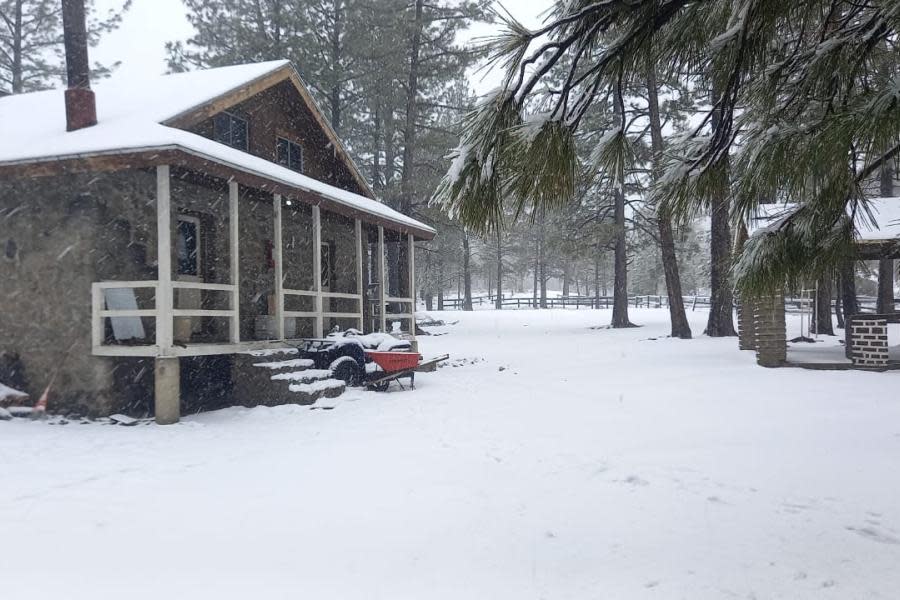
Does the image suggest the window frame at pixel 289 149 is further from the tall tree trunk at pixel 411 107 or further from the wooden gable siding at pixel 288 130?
the tall tree trunk at pixel 411 107

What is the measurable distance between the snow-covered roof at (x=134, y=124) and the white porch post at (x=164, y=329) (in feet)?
2.08

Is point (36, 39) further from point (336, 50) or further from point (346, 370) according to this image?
point (346, 370)

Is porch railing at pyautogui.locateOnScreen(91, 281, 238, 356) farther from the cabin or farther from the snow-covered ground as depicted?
the snow-covered ground

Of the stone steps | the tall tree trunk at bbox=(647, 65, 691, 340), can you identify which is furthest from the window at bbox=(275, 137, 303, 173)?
the tall tree trunk at bbox=(647, 65, 691, 340)

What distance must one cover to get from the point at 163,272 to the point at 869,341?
37.5 ft

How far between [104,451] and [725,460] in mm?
6272

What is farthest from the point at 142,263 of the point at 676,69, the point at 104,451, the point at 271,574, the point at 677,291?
the point at 677,291

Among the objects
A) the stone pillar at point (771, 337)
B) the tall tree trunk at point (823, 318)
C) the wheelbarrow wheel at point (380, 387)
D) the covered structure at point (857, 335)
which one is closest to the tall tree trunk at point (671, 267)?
the tall tree trunk at point (823, 318)

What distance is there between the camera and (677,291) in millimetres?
17078

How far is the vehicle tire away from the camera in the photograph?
9.87 metres

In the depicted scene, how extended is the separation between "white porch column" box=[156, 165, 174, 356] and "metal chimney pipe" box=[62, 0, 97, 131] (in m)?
2.36

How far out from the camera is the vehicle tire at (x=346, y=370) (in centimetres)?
987

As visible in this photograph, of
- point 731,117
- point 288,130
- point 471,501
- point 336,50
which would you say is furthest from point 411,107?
point 731,117

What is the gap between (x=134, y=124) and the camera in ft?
27.2
